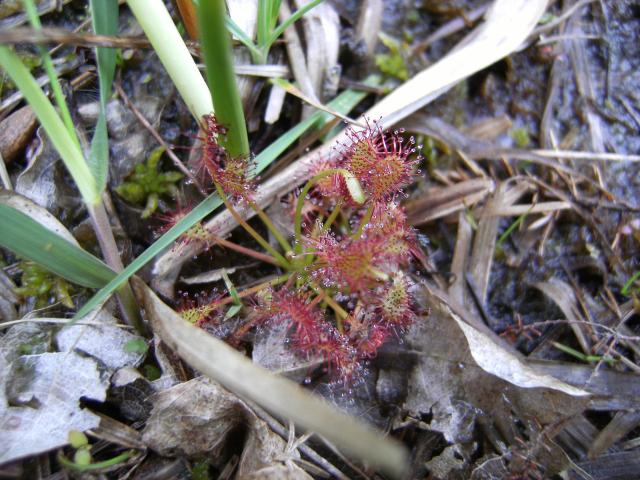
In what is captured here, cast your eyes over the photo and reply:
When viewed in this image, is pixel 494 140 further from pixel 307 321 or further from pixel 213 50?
pixel 213 50

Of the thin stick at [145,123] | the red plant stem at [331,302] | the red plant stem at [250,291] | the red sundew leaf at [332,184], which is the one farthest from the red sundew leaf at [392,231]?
the thin stick at [145,123]

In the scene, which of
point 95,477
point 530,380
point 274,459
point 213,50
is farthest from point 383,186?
point 95,477

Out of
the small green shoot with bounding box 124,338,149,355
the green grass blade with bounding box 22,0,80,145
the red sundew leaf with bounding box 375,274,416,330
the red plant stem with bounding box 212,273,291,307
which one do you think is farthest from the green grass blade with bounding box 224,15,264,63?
the small green shoot with bounding box 124,338,149,355

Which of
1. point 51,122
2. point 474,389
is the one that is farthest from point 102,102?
point 474,389

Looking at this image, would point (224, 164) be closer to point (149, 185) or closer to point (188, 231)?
point (188, 231)

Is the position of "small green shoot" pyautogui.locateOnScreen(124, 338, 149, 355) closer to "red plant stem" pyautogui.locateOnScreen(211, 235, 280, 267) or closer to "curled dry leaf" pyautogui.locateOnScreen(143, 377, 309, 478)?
"curled dry leaf" pyautogui.locateOnScreen(143, 377, 309, 478)
